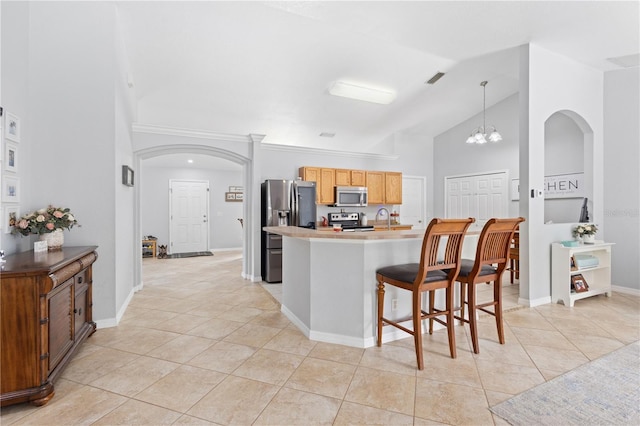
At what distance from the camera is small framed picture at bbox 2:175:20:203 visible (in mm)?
2309

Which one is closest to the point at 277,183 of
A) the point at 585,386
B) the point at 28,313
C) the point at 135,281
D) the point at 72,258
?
the point at 135,281

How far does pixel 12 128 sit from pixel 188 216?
231 inches

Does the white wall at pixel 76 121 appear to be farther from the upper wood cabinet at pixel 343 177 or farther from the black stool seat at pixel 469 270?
the upper wood cabinet at pixel 343 177

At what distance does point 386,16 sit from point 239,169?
6075 millimetres

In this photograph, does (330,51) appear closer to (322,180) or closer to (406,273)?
(322,180)

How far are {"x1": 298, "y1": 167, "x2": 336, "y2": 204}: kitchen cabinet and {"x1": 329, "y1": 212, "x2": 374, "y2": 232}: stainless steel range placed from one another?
331mm

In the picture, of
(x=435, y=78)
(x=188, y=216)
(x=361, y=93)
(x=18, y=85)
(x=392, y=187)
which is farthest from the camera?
(x=188, y=216)

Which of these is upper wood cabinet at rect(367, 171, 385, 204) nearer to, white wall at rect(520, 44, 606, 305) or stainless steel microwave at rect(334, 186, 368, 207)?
stainless steel microwave at rect(334, 186, 368, 207)

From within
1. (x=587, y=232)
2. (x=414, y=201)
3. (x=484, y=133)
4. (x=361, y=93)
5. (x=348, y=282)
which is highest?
(x=361, y=93)

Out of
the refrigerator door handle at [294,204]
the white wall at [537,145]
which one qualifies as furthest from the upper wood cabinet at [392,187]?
the white wall at [537,145]

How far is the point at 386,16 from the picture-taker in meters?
3.22

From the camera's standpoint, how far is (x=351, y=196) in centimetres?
590

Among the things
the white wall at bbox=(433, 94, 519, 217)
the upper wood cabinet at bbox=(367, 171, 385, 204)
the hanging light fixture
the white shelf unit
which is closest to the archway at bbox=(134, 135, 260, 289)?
the upper wood cabinet at bbox=(367, 171, 385, 204)

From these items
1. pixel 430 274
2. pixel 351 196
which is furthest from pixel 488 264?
pixel 351 196
